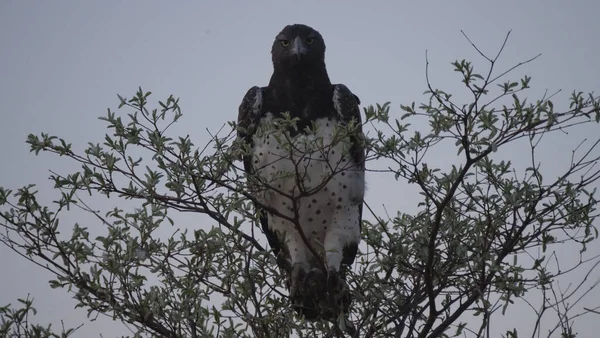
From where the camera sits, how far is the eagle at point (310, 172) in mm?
5141

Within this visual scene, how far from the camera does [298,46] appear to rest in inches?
224

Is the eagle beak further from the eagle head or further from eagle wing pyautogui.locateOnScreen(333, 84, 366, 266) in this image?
eagle wing pyautogui.locateOnScreen(333, 84, 366, 266)

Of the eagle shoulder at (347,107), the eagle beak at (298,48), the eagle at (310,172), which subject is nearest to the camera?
the eagle at (310,172)

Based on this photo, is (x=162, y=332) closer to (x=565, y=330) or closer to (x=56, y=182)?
(x=56, y=182)

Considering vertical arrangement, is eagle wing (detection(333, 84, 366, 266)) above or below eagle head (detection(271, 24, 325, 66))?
below

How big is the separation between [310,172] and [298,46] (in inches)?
43.6

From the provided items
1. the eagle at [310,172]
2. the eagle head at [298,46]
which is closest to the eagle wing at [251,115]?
the eagle at [310,172]

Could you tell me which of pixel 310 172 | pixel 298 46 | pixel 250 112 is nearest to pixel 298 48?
pixel 298 46

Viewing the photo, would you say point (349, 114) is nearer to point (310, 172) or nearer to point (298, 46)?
point (310, 172)

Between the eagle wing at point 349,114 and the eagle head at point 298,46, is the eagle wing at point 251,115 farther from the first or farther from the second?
the eagle wing at point 349,114

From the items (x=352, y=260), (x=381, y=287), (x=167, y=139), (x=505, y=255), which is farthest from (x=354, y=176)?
(x=167, y=139)

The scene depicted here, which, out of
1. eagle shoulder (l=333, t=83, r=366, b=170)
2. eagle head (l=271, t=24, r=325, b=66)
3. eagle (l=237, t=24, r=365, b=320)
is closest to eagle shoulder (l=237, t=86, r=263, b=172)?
eagle (l=237, t=24, r=365, b=320)

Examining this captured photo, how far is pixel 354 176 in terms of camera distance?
5.53m

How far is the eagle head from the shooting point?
223 inches
